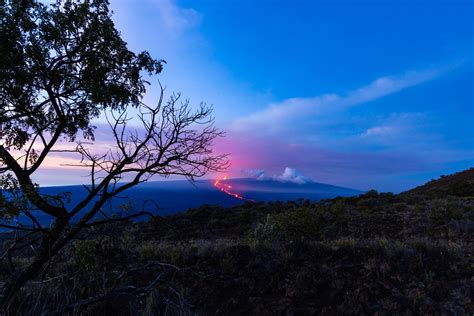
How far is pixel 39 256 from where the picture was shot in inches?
254

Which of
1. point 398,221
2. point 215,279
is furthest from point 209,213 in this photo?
point 215,279

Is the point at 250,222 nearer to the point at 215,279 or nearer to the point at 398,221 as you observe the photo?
the point at 398,221

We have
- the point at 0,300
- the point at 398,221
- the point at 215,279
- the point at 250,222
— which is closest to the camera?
the point at 0,300

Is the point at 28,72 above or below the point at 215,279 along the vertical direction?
above

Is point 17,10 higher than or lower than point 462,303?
higher

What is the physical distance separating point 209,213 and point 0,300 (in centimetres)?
2021

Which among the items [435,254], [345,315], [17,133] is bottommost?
[345,315]

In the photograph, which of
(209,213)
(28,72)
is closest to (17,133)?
(28,72)

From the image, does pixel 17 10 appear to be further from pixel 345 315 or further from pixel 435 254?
pixel 435 254

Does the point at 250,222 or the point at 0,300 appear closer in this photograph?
the point at 0,300

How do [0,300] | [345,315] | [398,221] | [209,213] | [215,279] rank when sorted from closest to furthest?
[0,300], [345,315], [215,279], [398,221], [209,213]

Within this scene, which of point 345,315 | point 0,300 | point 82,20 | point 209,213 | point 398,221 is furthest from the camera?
point 209,213

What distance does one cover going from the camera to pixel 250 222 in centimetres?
2234

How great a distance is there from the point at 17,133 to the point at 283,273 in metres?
6.92
